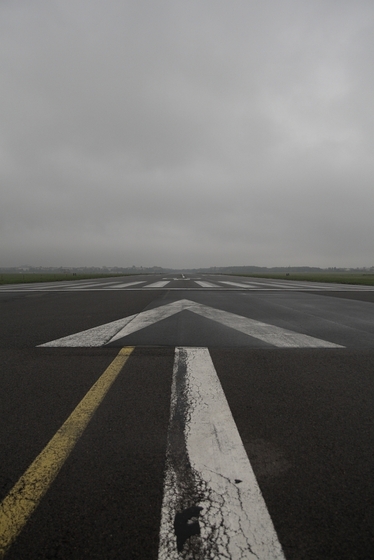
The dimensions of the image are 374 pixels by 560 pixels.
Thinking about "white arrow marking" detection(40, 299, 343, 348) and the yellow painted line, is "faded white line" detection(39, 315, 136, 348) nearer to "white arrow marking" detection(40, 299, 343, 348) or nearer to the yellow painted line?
"white arrow marking" detection(40, 299, 343, 348)

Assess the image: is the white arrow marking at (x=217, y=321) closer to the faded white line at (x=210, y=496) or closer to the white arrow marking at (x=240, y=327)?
the white arrow marking at (x=240, y=327)

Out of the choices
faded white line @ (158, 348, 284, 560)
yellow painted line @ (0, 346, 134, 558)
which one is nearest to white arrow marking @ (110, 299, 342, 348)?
yellow painted line @ (0, 346, 134, 558)

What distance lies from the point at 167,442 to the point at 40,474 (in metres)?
0.66

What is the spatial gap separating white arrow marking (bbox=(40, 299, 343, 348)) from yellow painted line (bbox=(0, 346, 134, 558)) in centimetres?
186

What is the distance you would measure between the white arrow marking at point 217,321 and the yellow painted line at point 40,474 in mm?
1859

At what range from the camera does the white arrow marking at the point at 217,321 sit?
3.96 meters

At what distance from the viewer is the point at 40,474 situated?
147 cm

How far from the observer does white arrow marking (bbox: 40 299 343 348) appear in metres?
3.96

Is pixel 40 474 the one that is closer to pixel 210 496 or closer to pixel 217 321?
pixel 210 496

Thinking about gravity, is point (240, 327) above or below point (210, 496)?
above

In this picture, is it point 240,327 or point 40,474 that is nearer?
point 40,474

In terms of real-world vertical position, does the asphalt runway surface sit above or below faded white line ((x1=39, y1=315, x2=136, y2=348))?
below

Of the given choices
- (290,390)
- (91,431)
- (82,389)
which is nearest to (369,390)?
(290,390)

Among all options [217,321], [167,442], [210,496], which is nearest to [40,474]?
[167,442]
